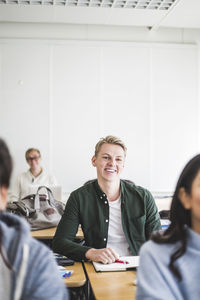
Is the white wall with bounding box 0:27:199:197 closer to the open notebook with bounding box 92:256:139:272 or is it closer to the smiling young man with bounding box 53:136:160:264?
the smiling young man with bounding box 53:136:160:264

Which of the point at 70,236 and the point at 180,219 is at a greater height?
the point at 180,219

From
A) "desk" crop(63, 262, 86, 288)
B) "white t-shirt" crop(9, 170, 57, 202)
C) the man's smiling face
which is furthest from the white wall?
→ "desk" crop(63, 262, 86, 288)

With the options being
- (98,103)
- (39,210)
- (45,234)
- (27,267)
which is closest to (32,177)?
(98,103)

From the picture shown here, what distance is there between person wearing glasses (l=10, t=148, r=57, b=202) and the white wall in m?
0.35

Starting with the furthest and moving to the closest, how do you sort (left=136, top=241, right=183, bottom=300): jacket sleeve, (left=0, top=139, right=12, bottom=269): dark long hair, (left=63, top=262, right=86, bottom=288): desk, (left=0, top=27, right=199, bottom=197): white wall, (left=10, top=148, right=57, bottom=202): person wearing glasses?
(left=0, top=27, right=199, bottom=197): white wall < (left=10, top=148, right=57, bottom=202): person wearing glasses < (left=63, top=262, right=86, bottom=288): desk < (left=136, top=241, right=183, bottom=300): jacket sleeve < (left=0, top=139, right=12, bottom=269): dark long hair

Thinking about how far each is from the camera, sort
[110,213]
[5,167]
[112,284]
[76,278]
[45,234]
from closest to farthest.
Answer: [5,167], [112,284], [76,278], [110,213], [45,234]

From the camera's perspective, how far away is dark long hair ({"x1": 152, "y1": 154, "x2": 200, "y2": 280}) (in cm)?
129

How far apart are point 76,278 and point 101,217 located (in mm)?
592

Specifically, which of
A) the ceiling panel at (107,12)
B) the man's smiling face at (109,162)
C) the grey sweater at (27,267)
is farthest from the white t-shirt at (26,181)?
the grey sweater at (27,267)

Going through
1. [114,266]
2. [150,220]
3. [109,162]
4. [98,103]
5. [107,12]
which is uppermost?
[107,12]

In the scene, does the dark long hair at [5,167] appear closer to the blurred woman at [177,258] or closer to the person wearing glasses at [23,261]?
the person wearing glasses at [23,261]

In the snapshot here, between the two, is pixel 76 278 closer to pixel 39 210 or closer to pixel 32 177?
pixel 39 210

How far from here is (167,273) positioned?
1.28 metres

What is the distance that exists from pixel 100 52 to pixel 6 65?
4.70ft
